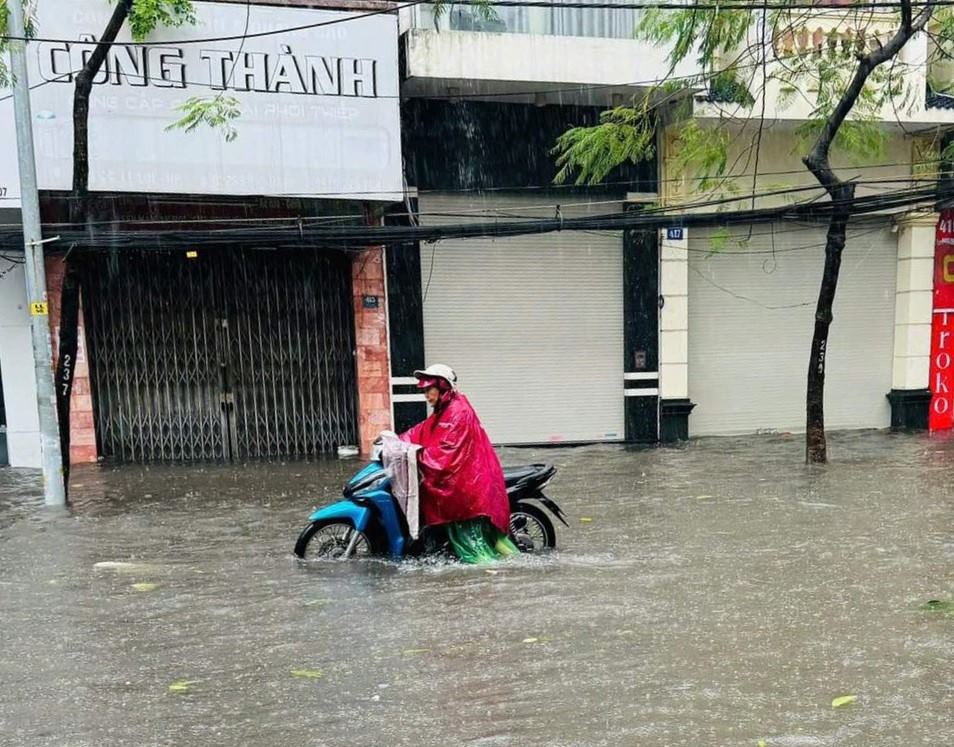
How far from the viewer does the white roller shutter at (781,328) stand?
12250mm

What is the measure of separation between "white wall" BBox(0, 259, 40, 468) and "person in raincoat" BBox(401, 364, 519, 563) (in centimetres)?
689

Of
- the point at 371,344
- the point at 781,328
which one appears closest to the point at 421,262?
the point at 371,344

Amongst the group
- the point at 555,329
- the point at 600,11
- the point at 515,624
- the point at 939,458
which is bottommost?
the point at 939,458

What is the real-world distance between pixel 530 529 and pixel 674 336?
6.49 meters

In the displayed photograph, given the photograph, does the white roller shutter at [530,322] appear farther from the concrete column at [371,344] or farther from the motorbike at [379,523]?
the motorbike at [379,523]

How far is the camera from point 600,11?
10.7 m

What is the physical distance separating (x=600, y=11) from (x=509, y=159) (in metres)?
2.24

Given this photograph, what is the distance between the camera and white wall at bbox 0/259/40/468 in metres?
10.1

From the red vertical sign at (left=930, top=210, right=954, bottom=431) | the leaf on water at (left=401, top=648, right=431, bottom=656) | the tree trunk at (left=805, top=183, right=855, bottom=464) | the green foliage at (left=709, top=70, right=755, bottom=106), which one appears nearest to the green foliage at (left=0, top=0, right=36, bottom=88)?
the leaf on water at (left=401, top=648, right=431, bottom=656)

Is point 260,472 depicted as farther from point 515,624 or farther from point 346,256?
point 515,624

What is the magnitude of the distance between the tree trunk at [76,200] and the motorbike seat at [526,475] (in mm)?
4775

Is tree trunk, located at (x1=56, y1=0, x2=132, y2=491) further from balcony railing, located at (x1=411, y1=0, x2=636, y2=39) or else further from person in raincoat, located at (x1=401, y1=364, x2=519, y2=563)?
person in raincoat, located at (x1=401, y1=364, x2=519, y2=563)

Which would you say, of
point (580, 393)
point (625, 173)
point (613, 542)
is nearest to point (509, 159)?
point (625, 173)

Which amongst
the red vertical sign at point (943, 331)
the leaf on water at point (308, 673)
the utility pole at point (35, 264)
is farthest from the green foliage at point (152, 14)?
the red vertical sign at point (943, 331)
